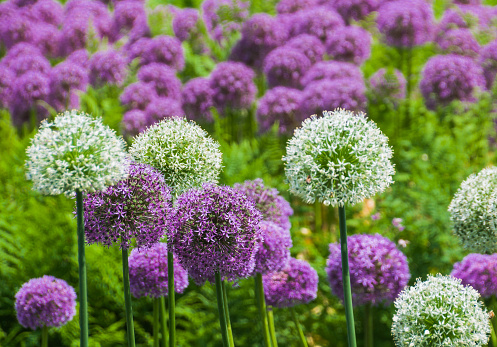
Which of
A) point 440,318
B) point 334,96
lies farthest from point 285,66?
point 440,318

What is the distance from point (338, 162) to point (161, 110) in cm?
432

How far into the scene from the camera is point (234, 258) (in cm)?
260

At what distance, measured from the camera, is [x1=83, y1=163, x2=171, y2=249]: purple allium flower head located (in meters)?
2.57

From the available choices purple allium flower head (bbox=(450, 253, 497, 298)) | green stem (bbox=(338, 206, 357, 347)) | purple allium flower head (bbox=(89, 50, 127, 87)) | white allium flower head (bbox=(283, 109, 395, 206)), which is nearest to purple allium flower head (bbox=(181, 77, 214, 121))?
purple allium flower head (bbox=(89, 50, 127, 87))

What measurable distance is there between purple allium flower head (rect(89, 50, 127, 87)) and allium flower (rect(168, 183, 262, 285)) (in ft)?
17.0

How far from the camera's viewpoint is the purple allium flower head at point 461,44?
7629 mm

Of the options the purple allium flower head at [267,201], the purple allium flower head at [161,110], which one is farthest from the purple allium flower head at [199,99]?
the purple allium flower head at [267,201]

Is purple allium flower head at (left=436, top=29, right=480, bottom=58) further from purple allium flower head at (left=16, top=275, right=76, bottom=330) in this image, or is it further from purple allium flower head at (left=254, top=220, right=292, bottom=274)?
purple allium flower head at (left=16, top=275, right=76, bottom=330)

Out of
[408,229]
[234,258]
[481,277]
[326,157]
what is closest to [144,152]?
[234,258]

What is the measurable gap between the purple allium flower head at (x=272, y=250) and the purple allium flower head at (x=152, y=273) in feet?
1.62

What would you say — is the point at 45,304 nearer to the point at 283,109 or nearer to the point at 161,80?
the point at 283,109

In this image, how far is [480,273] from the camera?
367cm

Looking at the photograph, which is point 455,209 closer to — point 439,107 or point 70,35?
point 439,107

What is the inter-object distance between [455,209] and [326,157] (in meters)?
1.13
